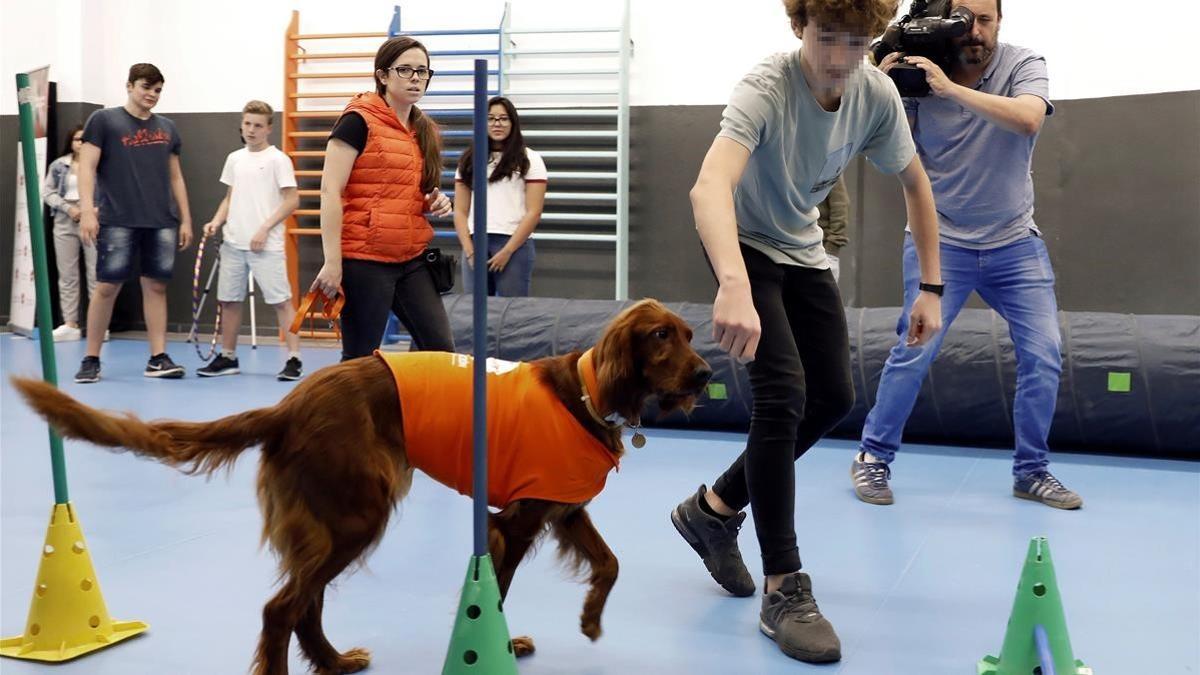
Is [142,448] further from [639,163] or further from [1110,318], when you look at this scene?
[639,163]

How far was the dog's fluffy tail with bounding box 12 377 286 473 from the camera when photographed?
78.5 inches

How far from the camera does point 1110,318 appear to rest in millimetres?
5078

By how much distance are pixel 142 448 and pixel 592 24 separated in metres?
6.93

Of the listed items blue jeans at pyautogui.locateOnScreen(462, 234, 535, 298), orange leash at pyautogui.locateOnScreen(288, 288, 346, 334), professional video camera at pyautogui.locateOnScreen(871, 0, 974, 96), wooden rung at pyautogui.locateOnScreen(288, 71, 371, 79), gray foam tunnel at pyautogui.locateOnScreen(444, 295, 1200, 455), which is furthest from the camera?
wooden rung at pyautogui.locateOnScreen(288, 71, 371, 79)

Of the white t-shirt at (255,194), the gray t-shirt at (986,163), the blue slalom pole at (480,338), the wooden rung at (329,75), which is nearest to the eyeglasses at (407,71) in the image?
the blue slalom pole at (480,338)

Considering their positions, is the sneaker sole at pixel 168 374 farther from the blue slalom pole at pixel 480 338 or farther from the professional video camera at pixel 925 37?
the blue slalom pole at pixel 480 338

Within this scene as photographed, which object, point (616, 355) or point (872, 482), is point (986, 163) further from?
point (616, 355)

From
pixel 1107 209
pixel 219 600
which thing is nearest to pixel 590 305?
pixel 219 600

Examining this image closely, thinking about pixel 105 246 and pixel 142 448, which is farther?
pixel 105 246

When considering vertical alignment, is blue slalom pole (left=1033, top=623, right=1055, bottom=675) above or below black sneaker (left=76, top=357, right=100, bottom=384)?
above

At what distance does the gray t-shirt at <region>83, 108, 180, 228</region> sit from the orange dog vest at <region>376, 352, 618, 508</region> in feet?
16.5

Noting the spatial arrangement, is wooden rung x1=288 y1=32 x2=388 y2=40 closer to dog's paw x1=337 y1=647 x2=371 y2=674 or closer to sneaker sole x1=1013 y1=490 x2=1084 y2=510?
sneaker sole x1=1013 y1=490 x2=1084 y2=510

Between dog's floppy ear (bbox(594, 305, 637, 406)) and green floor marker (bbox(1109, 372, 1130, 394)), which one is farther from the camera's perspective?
green floor marker (bbox(1109, 372, 1130, 394))

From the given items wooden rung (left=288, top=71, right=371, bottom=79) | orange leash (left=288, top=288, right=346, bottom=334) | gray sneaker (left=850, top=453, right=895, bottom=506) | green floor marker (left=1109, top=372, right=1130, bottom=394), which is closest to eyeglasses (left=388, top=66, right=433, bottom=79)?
orange leash (left=288, top=288, right=346, bottom=334)
